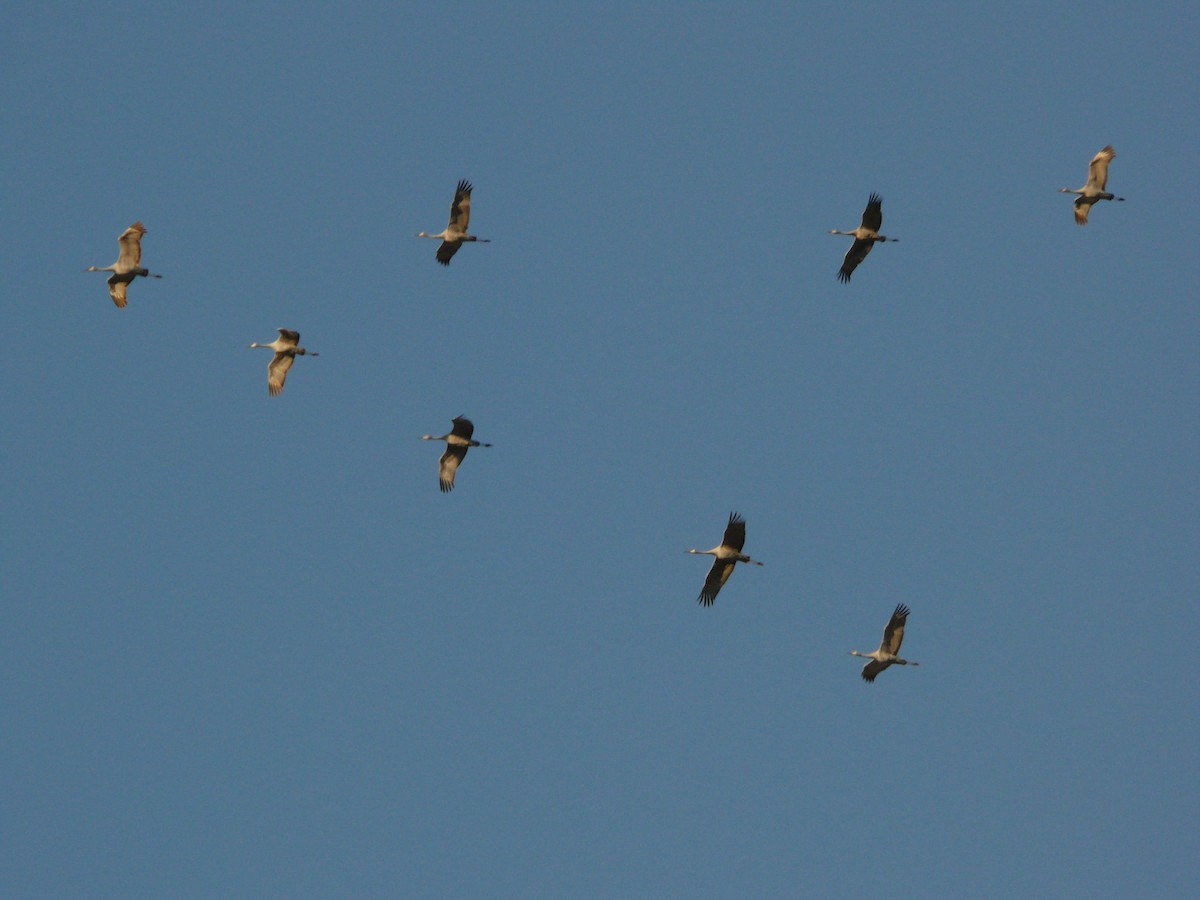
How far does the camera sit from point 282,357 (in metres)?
60.2

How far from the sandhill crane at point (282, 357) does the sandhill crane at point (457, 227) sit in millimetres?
6327

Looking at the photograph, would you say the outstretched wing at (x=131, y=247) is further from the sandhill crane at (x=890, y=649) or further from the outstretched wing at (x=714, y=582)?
the sandhill crane at (x=890, y=649)

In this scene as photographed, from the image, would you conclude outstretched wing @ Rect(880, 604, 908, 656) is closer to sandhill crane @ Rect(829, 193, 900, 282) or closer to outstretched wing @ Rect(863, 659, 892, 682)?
outstretched wing @ Rect(863, 659, 892, 682)

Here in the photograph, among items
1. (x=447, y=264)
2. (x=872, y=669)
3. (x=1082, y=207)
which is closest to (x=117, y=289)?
(x=447, y=264)

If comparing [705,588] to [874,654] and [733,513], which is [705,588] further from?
[874,654]

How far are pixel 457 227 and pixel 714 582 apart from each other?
15.8 meters

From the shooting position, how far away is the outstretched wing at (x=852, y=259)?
6085 cm

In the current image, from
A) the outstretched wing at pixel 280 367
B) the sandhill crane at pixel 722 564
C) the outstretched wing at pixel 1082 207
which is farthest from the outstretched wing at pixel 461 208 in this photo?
the outstretched wing at pixel 1082 207

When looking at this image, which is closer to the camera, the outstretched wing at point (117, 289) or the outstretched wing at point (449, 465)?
the outstretched wing at point (449, 465)

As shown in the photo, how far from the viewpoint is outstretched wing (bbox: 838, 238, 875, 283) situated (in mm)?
60853

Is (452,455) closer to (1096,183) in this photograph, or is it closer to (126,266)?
(126,266)

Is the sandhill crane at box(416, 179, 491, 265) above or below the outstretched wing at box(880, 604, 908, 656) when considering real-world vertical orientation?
above

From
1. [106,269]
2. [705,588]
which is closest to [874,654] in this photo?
[705,588]

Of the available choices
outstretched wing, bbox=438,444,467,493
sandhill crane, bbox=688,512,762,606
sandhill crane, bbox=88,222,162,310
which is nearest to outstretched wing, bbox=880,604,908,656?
sandhill crane, bbox=688,512,762,606
